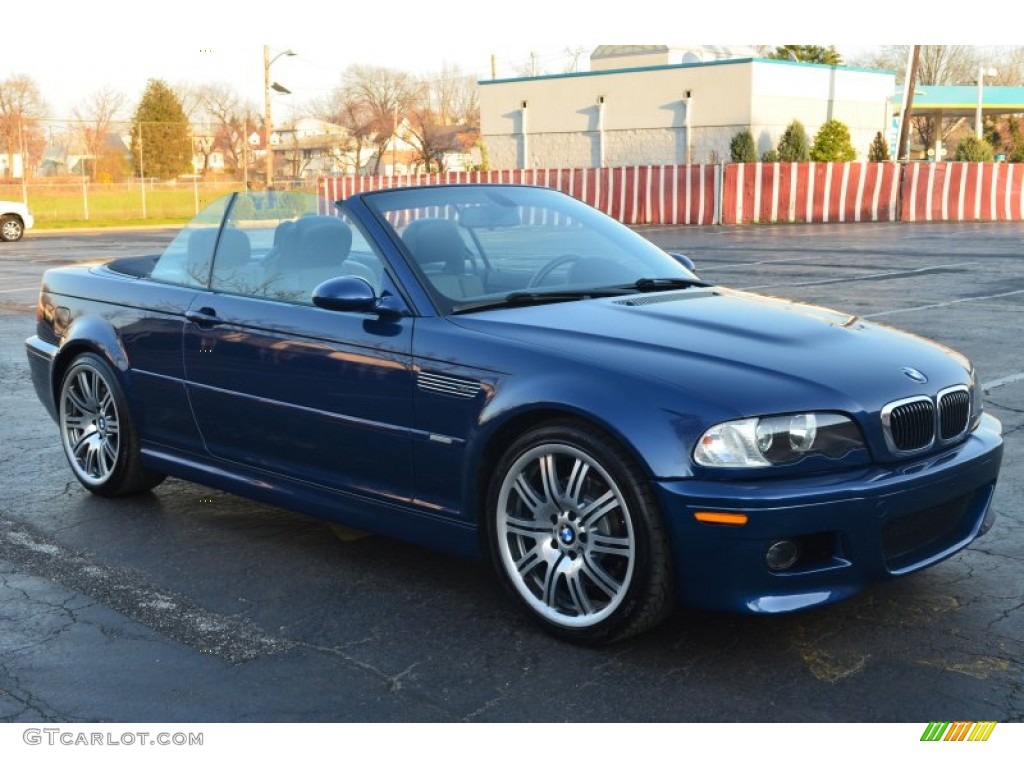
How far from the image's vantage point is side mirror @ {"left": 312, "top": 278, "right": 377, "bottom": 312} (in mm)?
4504

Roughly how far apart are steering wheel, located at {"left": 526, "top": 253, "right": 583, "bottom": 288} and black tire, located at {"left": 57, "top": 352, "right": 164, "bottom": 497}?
2.10m

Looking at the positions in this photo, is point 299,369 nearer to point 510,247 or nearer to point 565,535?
point 510,247

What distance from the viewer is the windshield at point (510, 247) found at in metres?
4.72

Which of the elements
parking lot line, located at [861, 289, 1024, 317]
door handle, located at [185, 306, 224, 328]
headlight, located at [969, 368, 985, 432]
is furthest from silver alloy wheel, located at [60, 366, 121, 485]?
parking lot line, located at [861, 289, 1024, 317]

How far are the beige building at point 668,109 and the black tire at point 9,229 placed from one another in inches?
842

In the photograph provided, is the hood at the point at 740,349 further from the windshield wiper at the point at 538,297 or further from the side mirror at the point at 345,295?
the side mirror at the point at 345,295

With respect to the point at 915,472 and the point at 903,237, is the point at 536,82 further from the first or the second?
the point at 915,472

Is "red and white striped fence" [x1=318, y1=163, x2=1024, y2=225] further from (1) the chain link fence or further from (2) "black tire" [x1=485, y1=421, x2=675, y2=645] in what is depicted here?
(2) "black tire" [x1=485, y1=421, x2=675, y2=645]

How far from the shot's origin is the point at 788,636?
409 cm

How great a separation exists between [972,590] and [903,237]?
21.7 metres

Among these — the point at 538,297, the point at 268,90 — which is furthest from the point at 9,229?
the point at 538,297

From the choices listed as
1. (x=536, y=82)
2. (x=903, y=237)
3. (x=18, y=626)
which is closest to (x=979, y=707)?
(x=18, y=626)

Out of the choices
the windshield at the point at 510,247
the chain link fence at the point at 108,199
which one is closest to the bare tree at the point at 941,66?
the chain link fence at the point at 108,199

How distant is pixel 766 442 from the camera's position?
3701 mm
